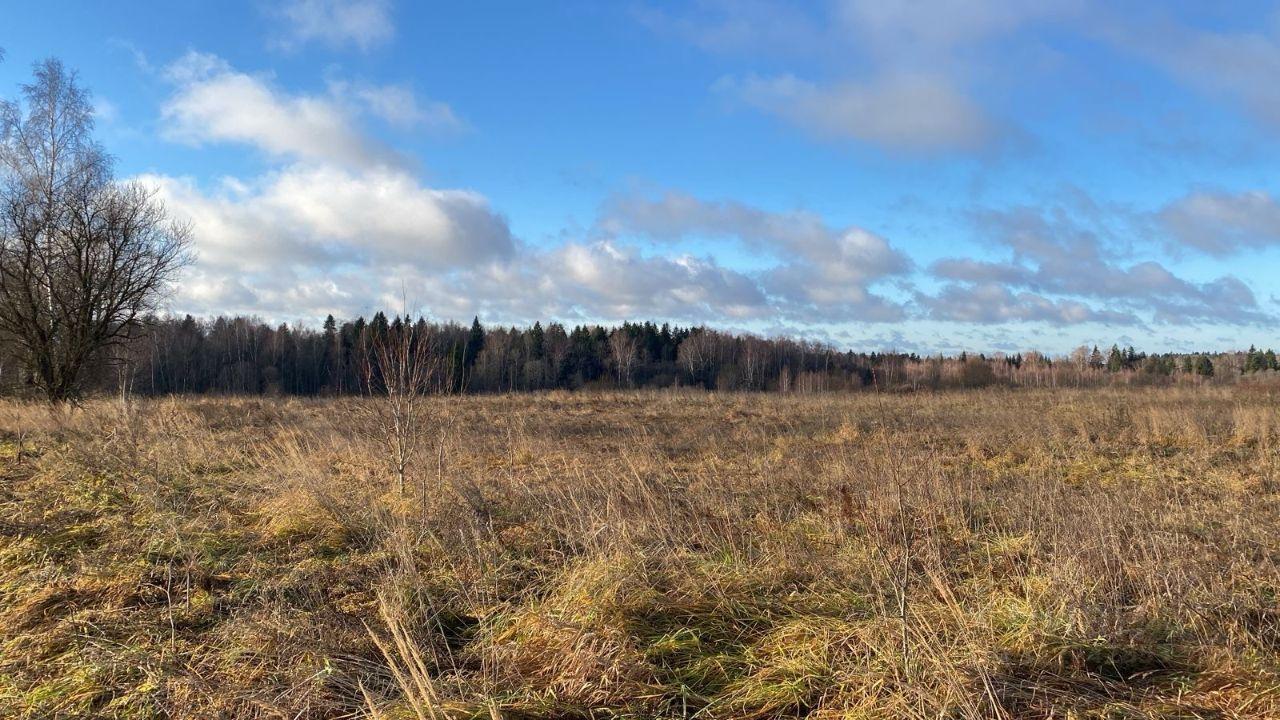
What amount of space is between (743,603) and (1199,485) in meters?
8.00

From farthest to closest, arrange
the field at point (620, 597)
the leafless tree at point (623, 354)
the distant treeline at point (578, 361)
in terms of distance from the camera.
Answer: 1. the leafless tree at point (623, 354)
2. the distant treeline at point (578, 361)
3. the field at point (620, 597)

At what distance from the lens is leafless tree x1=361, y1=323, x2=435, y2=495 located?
7246 millimetres

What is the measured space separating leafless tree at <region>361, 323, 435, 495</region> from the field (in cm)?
60

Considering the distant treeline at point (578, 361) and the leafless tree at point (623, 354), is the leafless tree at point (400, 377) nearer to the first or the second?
the distant treeline at point (578, 361)

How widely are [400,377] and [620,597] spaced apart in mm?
4293

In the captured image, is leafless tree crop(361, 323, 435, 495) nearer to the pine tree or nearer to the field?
the field

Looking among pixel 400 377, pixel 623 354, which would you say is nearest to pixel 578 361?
pixel 623 354

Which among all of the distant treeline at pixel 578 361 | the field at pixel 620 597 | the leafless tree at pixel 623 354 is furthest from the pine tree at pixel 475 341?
the field at pixel 620 597

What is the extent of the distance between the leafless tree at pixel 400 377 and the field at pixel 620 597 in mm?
600

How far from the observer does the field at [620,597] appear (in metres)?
2.97

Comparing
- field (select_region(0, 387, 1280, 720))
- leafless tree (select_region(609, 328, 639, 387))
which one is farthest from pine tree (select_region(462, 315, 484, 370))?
field (select_region(0, 387, 1280, 720))

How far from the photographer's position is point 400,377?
7188 mm

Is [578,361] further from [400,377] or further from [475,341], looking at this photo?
[400,377]

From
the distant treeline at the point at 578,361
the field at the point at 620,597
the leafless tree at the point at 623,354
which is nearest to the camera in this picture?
the field at the point at 620,597
